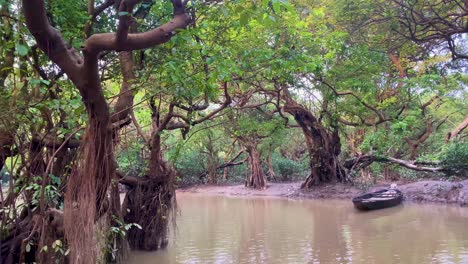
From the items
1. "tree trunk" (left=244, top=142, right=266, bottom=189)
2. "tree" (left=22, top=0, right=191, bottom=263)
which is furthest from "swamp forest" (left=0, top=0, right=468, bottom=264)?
"tree trunk" (left=244, top=142, right=266, bottom=189)

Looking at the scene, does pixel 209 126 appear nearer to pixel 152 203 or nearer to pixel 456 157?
pixel 152 203

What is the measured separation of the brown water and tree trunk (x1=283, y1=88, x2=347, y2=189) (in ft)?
7.03

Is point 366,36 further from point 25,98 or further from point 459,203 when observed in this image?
point 25,98

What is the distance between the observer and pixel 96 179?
4496 mm

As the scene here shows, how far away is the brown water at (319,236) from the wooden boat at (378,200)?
21cm

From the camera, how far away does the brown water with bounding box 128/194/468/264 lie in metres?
7.80

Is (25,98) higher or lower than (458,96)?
lower

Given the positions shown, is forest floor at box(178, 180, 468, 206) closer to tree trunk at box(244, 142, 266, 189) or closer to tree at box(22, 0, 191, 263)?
tree trunk at box(244, 142, 266, 189)

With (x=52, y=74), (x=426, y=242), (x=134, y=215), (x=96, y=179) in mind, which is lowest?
(x=426, y=242)

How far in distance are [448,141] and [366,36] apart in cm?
754

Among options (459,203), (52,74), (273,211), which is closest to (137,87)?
(52,74)

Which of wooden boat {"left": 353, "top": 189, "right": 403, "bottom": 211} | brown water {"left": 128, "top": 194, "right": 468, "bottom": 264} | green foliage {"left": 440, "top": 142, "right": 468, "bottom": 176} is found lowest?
brown water {"left": 128, "top": 194, "right": 468, "bottom": 264}

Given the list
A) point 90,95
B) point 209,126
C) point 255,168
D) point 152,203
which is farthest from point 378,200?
point 90,95

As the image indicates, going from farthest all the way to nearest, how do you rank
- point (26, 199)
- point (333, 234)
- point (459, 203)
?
1. point (459, 203)
2. point (333, 234)
3. point (26, 199)
